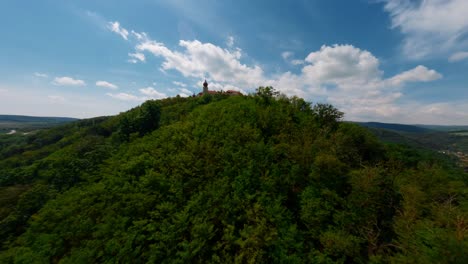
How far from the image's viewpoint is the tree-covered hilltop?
17516 mm

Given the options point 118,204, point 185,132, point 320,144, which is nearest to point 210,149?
point 185,132

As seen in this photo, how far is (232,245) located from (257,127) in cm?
2243

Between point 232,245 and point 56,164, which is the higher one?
point 56,164

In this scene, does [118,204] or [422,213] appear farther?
[118,204]

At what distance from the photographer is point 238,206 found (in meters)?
21.9

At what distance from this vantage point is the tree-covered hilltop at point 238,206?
57.5 ft

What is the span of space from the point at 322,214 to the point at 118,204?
23714 mm

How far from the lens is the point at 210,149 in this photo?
30.8 metres

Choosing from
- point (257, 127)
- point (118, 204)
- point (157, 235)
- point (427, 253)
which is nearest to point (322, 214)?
point (427, 253)

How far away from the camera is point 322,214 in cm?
1981

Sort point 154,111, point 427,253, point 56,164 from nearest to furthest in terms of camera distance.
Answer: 1. point 427,253
2. point 56,164
3. point 154,111

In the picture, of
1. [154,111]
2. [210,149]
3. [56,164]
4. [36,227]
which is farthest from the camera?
[154,111]

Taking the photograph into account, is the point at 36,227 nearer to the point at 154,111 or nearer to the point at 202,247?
the point at 202,247

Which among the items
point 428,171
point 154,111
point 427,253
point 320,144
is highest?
point 154,111
